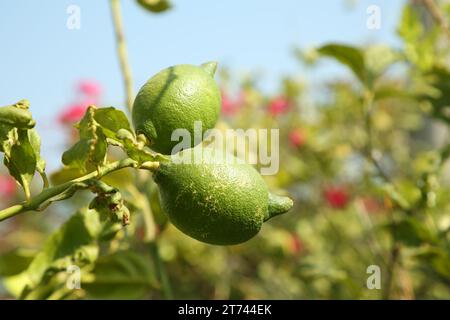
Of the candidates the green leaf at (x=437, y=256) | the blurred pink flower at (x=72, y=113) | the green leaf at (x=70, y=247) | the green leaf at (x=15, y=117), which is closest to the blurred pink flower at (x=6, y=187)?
the blurred pink flower at (x=72, y=113)

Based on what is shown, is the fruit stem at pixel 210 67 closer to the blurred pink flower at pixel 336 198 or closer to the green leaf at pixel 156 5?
the green leaf at pixel 156 5

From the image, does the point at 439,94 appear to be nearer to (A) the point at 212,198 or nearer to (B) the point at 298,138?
(B) the point at 298,138

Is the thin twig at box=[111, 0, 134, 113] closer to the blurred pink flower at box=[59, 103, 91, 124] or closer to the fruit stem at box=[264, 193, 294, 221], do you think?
the fruit stem at box=[264, 193, 294, 221]

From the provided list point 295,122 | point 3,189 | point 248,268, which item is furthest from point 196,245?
point 3,189

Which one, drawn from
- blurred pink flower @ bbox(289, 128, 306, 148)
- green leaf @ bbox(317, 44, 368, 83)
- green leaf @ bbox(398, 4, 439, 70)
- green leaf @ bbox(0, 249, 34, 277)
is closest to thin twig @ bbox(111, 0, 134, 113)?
green leaf @ bbox(0, 249, 34, 277)

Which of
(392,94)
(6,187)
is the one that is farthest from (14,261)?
(6,187)
